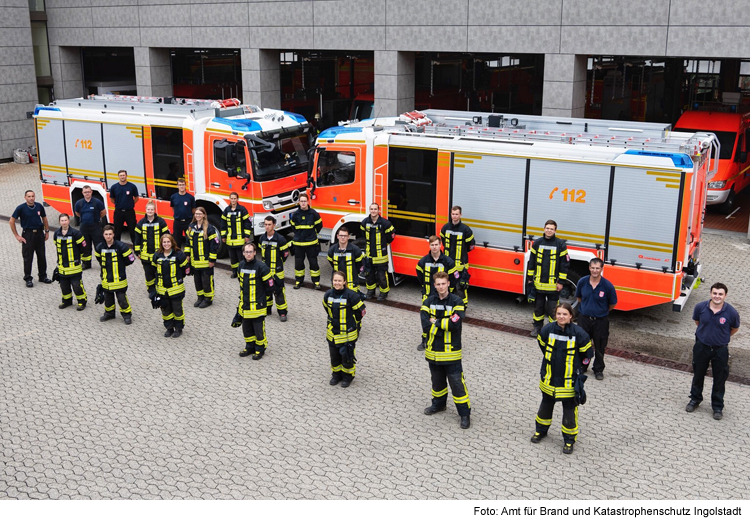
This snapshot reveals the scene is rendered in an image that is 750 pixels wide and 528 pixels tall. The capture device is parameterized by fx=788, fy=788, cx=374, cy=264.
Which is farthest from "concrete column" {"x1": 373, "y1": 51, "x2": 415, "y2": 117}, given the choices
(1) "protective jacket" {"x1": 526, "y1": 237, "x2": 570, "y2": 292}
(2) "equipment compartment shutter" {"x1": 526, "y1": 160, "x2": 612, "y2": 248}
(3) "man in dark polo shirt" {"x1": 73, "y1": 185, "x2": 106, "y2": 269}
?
(1) "protective jacket" {"x1": 526, "y1": 237, "x2": 570, "y2": 292}

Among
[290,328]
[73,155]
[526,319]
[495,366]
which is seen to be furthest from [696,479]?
[73,155]

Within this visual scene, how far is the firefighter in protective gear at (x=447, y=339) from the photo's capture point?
8.55 m

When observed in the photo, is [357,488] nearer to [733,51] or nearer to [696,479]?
[696,479]

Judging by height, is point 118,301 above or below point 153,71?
below

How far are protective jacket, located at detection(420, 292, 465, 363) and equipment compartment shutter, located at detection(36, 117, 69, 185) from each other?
12.0 meters

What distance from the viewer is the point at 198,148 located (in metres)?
15.6

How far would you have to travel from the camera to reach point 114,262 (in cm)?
1202

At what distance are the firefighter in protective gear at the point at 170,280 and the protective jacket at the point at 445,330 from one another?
4.53 meters

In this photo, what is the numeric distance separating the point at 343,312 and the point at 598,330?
3.26 m

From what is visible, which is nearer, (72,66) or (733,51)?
(733,51)

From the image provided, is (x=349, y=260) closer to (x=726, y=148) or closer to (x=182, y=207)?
(x=182, y=207)

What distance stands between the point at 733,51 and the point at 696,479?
11.3 m

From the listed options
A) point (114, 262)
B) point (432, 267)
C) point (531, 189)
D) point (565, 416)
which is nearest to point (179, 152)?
point (114, 262)

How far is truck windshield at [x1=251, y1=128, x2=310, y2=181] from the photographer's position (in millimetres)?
15156
